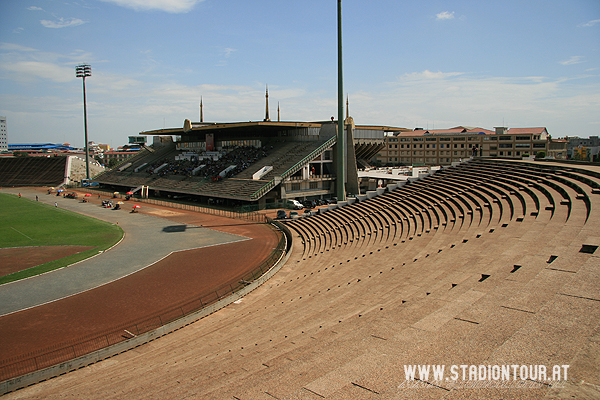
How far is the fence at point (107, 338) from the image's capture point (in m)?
15.1

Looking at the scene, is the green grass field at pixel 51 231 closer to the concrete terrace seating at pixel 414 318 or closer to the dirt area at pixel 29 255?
the dirt area at pixel 29 255

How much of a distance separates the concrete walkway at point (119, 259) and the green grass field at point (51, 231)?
1220mm

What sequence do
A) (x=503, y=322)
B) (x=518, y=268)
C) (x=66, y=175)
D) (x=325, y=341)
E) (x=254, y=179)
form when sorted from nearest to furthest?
(x=503, y=322)
(x=325, y=341)
(x=518, y=268)
(x=254, y=179)
(x=66, y=175)

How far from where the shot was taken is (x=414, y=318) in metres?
10.5

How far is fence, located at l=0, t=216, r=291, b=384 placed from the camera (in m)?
15.1

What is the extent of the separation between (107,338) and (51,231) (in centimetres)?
3221

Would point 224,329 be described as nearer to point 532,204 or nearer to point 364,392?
point 364,392

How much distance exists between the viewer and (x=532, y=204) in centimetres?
2172

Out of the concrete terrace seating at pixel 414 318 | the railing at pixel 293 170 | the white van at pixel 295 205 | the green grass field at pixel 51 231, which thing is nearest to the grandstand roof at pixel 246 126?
the railing at pixel 293 170

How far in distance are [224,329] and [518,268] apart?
11.2 meters

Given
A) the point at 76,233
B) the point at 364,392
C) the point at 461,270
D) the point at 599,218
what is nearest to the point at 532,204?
the point at 599,218

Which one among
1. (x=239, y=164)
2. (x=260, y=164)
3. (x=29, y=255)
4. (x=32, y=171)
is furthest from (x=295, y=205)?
(x=32, y=171)

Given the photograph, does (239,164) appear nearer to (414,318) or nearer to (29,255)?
(29,255)

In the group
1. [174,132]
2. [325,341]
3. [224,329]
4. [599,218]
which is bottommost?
[224,329]
